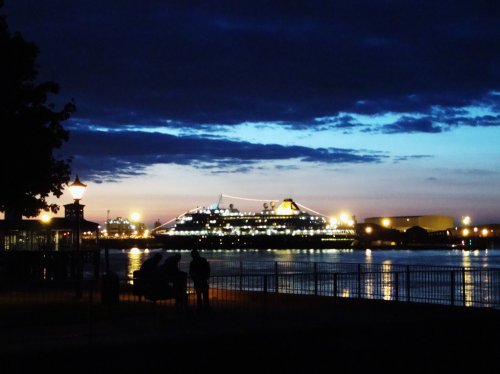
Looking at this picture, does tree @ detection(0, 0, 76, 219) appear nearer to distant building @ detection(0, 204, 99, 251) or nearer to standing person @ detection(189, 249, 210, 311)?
standing person @ detection(189, 249, 210, 311)

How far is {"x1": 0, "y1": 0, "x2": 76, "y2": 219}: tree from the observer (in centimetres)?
2431

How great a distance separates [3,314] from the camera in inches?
729

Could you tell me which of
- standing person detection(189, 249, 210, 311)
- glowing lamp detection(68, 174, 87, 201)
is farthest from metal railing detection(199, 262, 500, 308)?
glowing lamp detection(68, 174, 87, 201)

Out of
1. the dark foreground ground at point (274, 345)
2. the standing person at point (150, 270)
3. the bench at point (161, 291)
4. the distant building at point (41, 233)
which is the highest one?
the distant building at point (41, 233)

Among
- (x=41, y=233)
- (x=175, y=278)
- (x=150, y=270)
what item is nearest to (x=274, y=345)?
(x=175, y=278)

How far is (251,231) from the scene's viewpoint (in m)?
177

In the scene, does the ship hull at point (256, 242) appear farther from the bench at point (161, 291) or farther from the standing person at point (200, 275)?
the bench at point (161, 291)

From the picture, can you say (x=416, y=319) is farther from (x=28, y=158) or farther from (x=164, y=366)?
(x=28, y=158)

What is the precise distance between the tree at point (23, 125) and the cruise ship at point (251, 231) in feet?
482

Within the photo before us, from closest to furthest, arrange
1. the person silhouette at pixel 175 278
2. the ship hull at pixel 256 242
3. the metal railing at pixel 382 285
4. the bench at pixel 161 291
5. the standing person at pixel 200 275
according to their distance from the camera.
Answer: the person silhouette at pixel 175 278, the bench at pixel 161 291, the standing person at pixel 200 275, the metal railing at pixel 382 285, the ship hull at pixel 256 242

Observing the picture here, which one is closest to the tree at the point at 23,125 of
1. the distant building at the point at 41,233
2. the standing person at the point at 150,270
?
the standing person at the point at 150,270

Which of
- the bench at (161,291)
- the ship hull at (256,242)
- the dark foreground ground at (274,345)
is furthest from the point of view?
the ship hull at (256,242)

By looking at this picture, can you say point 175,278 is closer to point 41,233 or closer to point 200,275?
point 200,275

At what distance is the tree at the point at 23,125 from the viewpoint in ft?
79.8
